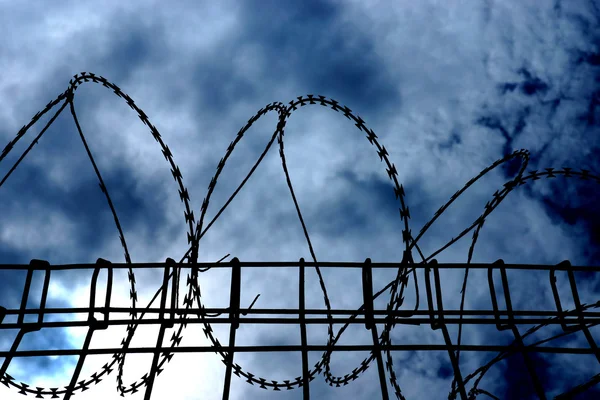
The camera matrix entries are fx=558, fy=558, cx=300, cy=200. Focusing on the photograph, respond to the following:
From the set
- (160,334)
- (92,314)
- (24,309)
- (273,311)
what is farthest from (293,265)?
(24,309)

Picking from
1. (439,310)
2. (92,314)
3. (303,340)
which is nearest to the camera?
(303,340)

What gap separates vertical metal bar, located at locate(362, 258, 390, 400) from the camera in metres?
4.52

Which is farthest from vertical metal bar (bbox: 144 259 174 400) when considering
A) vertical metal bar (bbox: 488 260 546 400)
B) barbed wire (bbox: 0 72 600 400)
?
vertical metal bar (bbox: 488 260 546 400)

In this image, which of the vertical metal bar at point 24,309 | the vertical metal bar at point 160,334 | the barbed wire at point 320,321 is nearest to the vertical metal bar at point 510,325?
the barbed wire at point 320,321

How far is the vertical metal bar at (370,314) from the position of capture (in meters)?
4.52

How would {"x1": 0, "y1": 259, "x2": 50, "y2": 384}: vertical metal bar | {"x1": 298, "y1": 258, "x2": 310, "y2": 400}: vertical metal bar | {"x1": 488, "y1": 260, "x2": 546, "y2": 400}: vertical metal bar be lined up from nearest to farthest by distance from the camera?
{"x1": 298, "y1": 258, "x2": 310, "y2": 400}: vertical metal bar → {"x1": 488, "y1": 260, "x2": 546, "y2": 400}: vertical metal bar → {"x1": 0, "y1": 259, "x2": 50, "y2": 384}: vertical metal bar

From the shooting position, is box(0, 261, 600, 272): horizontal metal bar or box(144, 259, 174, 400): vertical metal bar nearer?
box(144, 259, 174, 400): vertical metal bar

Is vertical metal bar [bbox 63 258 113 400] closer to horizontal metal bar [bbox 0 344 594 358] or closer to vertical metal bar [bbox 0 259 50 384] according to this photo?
horizontal metal bar [bbox 0 344 594 358]

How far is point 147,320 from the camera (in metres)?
5.22

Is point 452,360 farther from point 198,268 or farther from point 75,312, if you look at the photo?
point 75,312

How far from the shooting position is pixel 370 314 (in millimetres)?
5262

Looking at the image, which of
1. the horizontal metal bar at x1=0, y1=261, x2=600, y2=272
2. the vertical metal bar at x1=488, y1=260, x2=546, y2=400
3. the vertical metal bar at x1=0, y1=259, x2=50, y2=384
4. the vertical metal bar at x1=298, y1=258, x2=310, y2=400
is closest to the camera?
the vertical metal bar at x1=298, y1=258, x2=310, y2=400

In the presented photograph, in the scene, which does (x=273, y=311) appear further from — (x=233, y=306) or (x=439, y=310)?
(x=439, y=310)

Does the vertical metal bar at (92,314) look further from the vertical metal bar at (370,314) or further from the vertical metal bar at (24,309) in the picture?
the vertical metal bar at (370,314)
